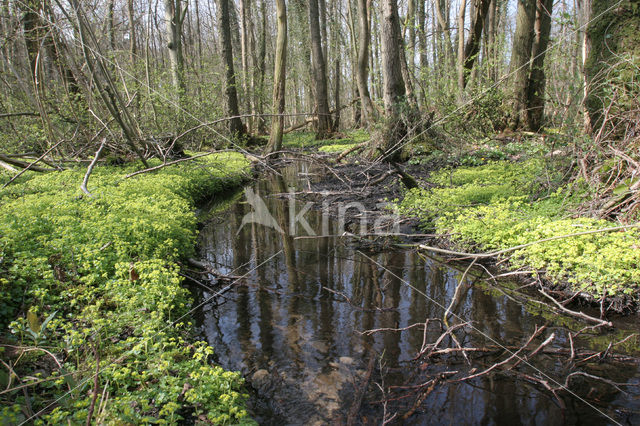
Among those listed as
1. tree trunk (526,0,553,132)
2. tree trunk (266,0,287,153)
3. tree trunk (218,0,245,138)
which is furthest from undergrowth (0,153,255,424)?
tree trunk (218,0,245,138)

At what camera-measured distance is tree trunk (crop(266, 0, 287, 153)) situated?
12.3 m

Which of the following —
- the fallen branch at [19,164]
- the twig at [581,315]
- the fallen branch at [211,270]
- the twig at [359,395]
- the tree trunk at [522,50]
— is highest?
the tree trunk at [522,50]

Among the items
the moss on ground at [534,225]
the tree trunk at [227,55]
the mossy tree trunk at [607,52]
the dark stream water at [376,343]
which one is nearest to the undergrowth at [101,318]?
the dark stream water at [376,343]

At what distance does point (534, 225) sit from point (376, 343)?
8.14ft

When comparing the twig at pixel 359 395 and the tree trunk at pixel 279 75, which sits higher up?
the tree trunk at pixel 279 75

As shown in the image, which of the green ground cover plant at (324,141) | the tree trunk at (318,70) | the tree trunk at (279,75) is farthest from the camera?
the tree trunk at (318,70)

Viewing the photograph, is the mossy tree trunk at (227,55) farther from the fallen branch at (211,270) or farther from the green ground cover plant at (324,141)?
the fallen branch at (211,270)

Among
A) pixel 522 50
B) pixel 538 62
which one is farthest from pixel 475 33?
pixel 538 62

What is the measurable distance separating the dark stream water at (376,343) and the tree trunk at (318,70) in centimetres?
1538

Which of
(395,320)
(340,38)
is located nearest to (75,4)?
(395,320)

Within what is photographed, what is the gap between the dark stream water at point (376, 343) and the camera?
2707 mm

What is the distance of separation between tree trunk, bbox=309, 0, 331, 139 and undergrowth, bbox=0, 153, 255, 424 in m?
15.4

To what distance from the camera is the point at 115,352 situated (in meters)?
2.82

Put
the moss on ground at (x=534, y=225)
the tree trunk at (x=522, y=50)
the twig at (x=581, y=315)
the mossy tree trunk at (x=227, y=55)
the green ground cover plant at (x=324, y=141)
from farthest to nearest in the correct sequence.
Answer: the green ground cover plant at (x=324, y=141)
the mossy tree trunk at (x=227, y=55)
the tree trunk at (x=522, y=50)
the moss on ground at (x=534, y=225)
the twig at (x=581, y=315)
